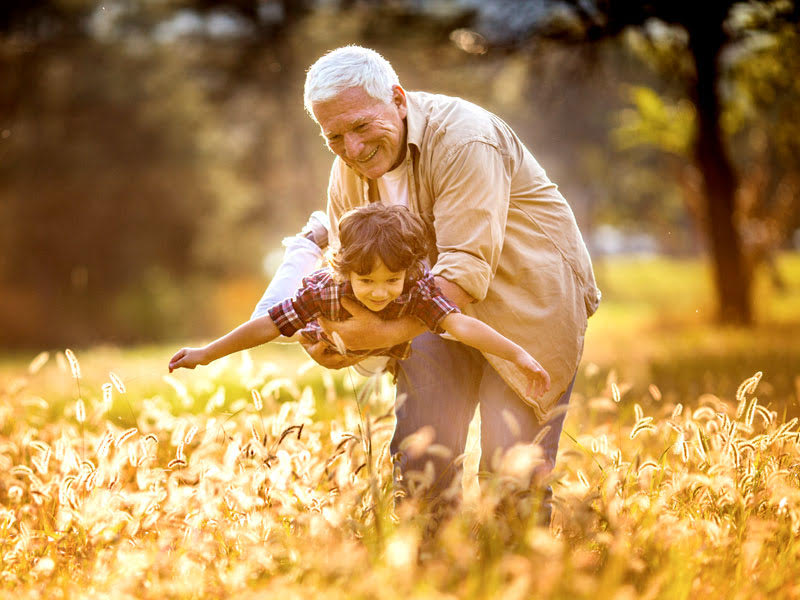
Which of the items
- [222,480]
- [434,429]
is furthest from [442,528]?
[222,480]

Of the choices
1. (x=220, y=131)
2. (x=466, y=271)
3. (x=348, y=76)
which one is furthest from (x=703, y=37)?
(x=220, y=131)

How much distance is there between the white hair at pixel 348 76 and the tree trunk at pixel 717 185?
9205mm

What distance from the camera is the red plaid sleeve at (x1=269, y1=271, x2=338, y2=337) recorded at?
3.71 meters

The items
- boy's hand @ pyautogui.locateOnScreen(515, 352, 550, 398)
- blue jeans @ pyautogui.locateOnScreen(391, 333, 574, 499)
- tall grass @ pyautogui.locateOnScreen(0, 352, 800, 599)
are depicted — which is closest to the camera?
tall grass @ pyautogui.locateOnScreen(0, 352, 800, 599)

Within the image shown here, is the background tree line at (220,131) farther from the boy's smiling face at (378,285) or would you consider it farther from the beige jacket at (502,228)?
the boy's smiling face at (378,285)

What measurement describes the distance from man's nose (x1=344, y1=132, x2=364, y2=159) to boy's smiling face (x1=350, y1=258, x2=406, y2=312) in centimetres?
50

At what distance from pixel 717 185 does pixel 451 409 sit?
10.8 m

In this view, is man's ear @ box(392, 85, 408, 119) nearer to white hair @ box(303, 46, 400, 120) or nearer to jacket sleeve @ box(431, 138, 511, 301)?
white hair @ box(303, 46, 400, 120)

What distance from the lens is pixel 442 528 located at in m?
3.21

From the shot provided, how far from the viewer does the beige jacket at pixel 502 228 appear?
356 centimetres

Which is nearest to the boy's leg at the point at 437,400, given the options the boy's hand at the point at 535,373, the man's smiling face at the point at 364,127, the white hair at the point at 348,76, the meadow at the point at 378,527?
the meadow at the point at 378,527

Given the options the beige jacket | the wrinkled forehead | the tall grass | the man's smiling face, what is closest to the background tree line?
the beige jacket

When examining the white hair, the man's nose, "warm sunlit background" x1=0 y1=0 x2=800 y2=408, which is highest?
the white hair

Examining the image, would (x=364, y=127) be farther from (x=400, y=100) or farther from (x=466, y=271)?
(x=466, y=271)
